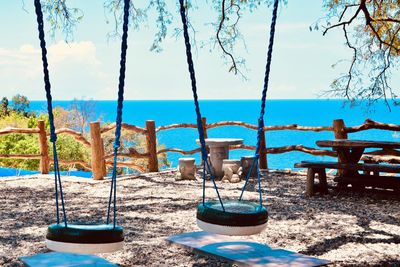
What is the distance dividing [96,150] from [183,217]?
10.6 ft

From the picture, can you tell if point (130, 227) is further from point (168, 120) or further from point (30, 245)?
point (168, 120)

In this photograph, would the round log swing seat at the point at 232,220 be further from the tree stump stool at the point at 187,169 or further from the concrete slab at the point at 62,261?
the tree stump stool at the point at 187,169

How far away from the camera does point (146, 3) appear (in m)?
8.25

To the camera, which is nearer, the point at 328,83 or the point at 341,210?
the point at 341,210

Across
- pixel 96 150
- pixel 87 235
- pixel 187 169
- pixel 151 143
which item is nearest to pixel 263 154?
pixel 187 169

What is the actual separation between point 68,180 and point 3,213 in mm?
2574

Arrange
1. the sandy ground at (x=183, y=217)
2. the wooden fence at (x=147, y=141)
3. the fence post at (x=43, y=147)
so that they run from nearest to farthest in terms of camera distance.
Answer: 1. the sandy ground at (x=183, y=217)
2. the wooden fence at (x=147, y=141)
3. the fence post at (x=43, y=147)

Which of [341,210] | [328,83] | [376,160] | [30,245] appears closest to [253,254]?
[30,245]

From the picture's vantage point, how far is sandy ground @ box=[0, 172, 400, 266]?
429 cm

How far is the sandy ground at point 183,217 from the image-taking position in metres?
4.29

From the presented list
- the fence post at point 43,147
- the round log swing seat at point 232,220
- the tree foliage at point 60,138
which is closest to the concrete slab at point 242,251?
the round log swing seat at point 232,220

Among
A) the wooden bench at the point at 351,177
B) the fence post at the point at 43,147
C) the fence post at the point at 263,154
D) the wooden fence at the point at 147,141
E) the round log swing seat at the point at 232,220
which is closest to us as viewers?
the round log swing seat at the point at 232,220

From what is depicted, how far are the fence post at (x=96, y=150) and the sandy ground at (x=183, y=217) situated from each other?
0.99 feet

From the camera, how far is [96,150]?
28.2 feet
